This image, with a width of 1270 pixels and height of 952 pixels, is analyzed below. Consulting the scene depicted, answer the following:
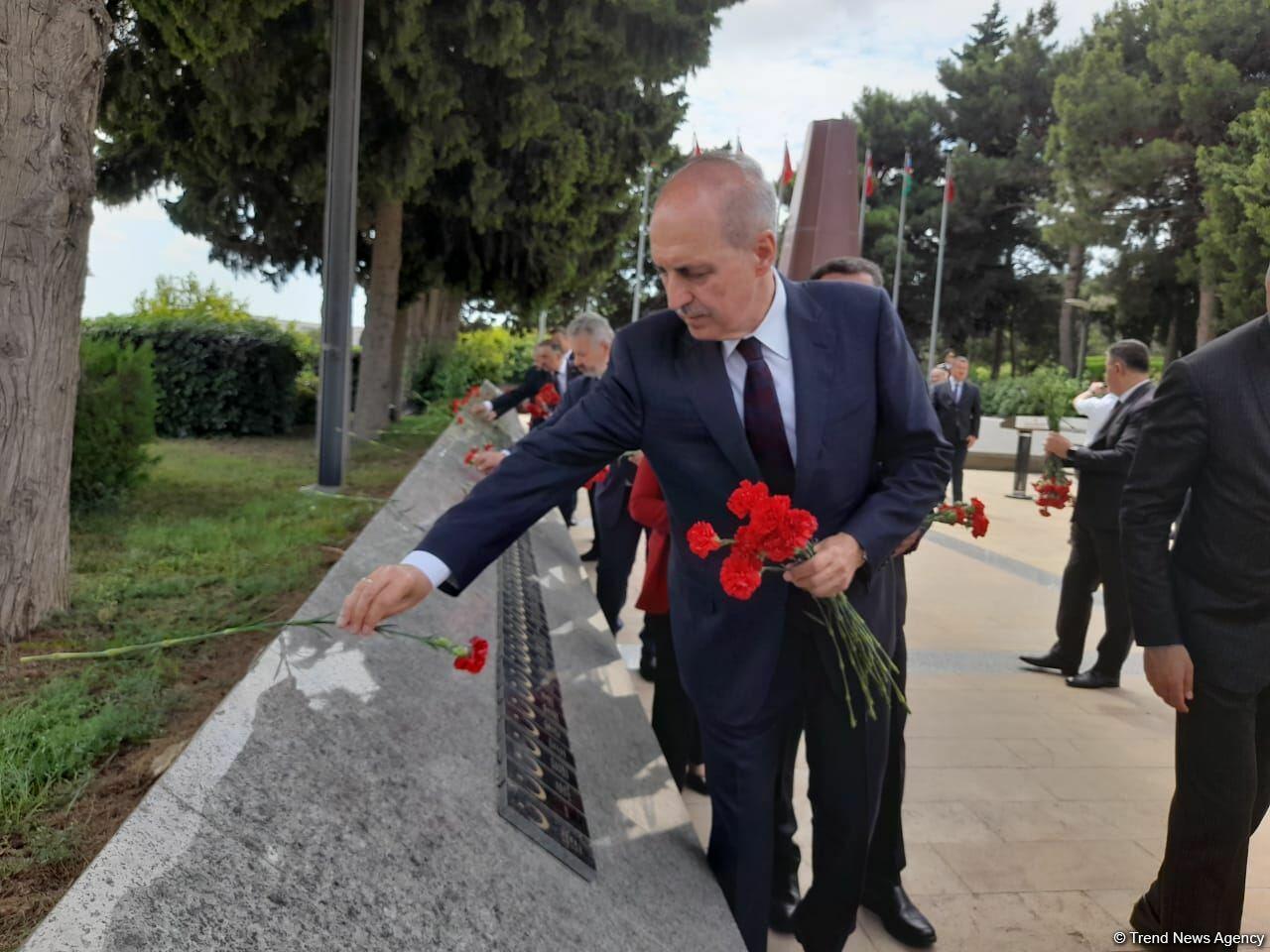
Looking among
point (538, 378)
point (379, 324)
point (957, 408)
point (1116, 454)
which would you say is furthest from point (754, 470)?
point (957, 408)

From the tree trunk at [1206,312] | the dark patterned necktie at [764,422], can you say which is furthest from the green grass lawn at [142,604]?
the tree trunk at [1206,312]

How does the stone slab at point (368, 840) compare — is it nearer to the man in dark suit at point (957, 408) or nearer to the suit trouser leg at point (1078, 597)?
the suit trouser leg at point (1078, 597)

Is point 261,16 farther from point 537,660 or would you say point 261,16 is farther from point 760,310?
point 760,310

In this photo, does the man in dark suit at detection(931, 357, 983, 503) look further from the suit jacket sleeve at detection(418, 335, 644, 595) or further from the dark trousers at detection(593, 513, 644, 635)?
the suit jacket sleeve at detection(418, 335, 644, 595)

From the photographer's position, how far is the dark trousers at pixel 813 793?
2355 mm

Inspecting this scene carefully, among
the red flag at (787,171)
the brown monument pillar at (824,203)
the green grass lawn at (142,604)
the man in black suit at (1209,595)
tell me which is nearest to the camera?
→ the green grass lawn at (142,604)

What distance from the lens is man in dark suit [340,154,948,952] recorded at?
2111 mm

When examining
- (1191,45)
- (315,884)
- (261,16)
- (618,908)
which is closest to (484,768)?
(618,908)

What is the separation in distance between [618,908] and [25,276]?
122 inches

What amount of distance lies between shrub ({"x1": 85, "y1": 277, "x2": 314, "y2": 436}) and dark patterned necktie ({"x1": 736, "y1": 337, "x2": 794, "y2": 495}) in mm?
13061

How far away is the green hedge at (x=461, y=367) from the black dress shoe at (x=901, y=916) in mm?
13384

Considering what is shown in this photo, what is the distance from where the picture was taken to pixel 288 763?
190 centimetres

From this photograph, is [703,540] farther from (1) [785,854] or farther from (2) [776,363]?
(1) [785,854]

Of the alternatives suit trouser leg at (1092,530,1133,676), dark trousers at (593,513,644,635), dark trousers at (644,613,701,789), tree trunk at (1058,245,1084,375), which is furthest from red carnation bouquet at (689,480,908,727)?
tree trunk at (1058,245,1084,375)
